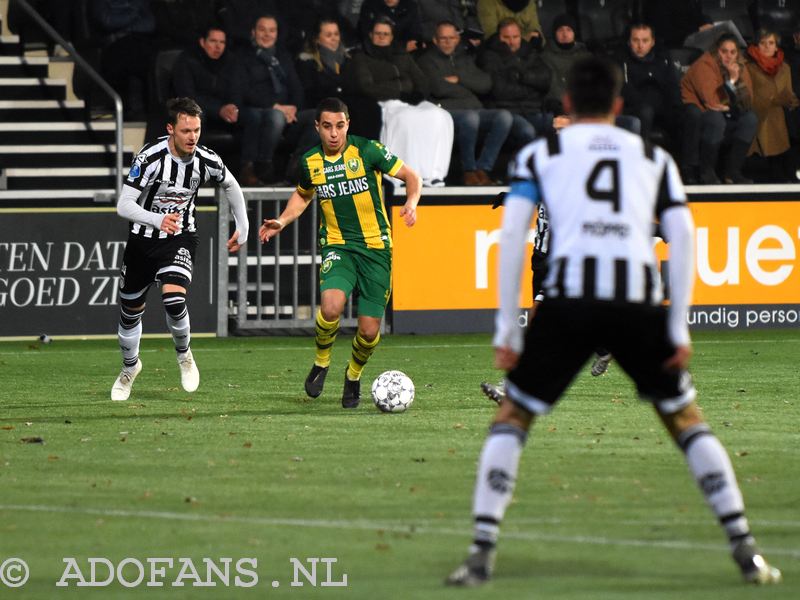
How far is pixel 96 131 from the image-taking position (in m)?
20.6

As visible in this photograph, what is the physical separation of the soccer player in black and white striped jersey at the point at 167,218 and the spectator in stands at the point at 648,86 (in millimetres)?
9254

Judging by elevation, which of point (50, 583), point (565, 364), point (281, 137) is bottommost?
point (50, 583)

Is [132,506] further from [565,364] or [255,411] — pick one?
[255,411]

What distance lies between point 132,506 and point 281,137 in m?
12.5

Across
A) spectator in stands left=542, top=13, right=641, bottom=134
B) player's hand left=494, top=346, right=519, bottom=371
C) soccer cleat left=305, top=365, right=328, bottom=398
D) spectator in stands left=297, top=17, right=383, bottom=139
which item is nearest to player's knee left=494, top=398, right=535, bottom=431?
player's hand left=494, top=346, right=519, bottom=371

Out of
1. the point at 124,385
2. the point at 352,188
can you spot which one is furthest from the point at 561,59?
the point at 124,385

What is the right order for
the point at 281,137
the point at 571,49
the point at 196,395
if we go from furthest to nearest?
the point at 571,49, the point at 281,137, the point at 196,395

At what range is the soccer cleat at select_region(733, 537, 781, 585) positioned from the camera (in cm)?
565

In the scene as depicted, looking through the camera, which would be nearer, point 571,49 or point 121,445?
point 121,445

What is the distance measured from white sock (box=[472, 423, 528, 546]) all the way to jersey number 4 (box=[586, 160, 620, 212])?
2.76ft

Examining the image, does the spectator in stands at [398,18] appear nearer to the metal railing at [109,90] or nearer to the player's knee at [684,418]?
the metal railing at [109,90]

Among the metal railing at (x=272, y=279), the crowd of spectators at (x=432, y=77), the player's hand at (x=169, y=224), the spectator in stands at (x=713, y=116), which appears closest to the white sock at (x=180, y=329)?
the player's hand at (x=169, y=224)

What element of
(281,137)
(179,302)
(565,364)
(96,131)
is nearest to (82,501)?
(565,364)

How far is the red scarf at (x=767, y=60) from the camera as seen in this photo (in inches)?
822
